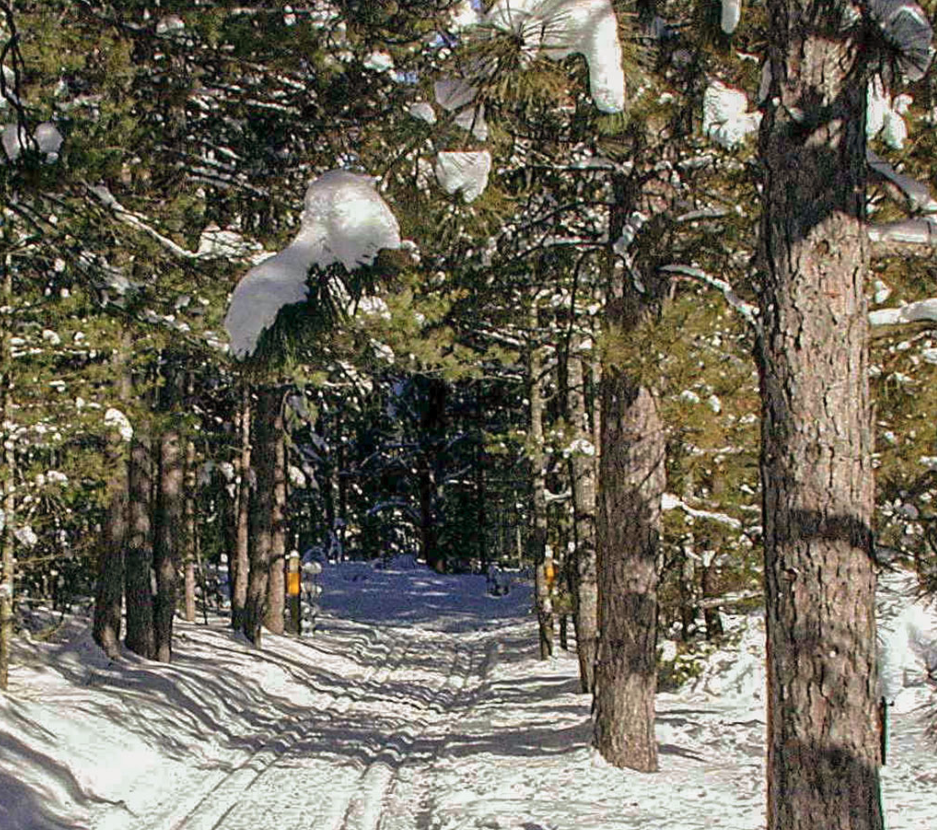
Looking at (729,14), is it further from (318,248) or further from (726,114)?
(318,248)

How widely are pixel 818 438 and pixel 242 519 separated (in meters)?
21.5

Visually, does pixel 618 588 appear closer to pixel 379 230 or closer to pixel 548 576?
pixel 379 230

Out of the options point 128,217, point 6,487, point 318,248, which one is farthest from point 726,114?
point 6,487

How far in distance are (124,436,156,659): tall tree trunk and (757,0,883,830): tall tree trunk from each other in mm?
12111

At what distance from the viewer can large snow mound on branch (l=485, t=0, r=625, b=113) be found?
570cm

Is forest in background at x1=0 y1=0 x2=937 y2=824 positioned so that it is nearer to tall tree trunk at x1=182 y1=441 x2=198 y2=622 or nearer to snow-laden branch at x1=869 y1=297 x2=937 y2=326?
snow-laden branch at x1=869 y1=297 x2=937 y2=326

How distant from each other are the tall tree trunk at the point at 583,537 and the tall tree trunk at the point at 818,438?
30.5ft

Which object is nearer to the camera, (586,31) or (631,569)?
(586,31)

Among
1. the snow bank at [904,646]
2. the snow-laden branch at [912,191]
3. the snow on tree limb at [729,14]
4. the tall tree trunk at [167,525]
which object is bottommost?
the snow bank at [904,646]

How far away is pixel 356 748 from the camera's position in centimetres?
1237

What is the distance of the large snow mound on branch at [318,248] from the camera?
5.26 m

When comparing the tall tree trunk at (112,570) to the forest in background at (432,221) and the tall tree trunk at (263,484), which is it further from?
the tall tree trunk at (263,484)

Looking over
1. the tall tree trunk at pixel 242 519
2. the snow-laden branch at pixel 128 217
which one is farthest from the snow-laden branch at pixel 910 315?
the tall tree trunk at pixel 242 519

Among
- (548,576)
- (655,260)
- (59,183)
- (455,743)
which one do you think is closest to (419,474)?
(548,576)
